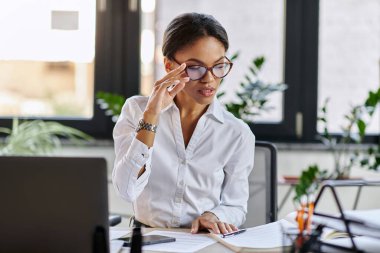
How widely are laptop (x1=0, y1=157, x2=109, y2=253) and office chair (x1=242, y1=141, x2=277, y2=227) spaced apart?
3.28 ft

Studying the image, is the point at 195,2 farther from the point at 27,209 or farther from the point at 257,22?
the point at 27,209

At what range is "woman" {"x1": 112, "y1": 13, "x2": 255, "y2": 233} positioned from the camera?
1.92m

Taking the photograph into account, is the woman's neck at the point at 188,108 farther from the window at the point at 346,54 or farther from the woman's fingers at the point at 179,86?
the window at the point at 346,54

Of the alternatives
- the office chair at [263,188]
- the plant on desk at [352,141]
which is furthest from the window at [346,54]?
the office chair at [263,188]

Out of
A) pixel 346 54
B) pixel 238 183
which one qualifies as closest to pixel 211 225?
pixel 238 183

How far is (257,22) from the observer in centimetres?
392

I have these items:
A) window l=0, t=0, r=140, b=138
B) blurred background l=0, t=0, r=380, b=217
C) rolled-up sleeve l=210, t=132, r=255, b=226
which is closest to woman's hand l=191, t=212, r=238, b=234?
rolled-up sleeve l=210, t=132, r=255, b=226

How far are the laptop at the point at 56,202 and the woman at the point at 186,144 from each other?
1.93 ft

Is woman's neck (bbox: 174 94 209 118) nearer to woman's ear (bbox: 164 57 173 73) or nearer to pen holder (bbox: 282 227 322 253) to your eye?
woman's ear (bbox: 164 57 173 73)

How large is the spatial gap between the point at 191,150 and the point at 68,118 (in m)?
2.06

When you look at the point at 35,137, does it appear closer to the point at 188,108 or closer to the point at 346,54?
the point at 188,108

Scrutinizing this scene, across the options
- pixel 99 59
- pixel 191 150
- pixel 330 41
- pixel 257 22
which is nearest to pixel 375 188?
pixel 330 41

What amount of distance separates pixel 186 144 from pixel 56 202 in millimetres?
827

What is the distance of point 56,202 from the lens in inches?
51.3
